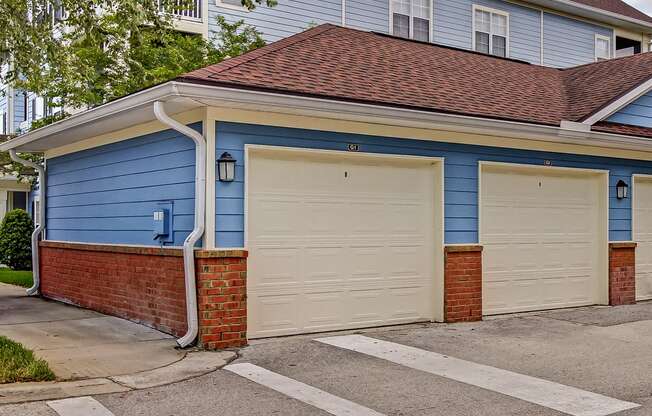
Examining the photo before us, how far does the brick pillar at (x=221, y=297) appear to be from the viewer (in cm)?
820

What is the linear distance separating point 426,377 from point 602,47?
2164 centimetres

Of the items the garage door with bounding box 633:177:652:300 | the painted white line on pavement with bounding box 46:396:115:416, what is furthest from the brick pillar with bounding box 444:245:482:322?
the painted white line on pavement with bounding box 46:396:115:416

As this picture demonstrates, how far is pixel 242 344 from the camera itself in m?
8.41

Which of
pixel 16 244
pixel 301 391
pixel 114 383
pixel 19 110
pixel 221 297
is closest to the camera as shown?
pixel 301 391

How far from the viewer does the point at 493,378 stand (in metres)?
7.04

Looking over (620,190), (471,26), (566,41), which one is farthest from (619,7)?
(620,190)

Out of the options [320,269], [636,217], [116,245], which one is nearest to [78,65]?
[116,245]

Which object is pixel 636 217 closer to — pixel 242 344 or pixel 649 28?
pixel 242 344

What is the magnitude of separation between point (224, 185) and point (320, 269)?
1825 mm

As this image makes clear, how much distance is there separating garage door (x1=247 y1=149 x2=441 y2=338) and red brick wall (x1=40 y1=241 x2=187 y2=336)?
1.01 meters

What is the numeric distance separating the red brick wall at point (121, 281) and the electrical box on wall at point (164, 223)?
0.17 meters

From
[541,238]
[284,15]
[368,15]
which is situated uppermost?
[368,15]

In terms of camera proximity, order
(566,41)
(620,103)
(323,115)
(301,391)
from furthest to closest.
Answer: (566,41) → (620,103) → (323,115) → (301,391)

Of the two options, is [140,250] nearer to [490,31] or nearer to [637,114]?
[637,114]
